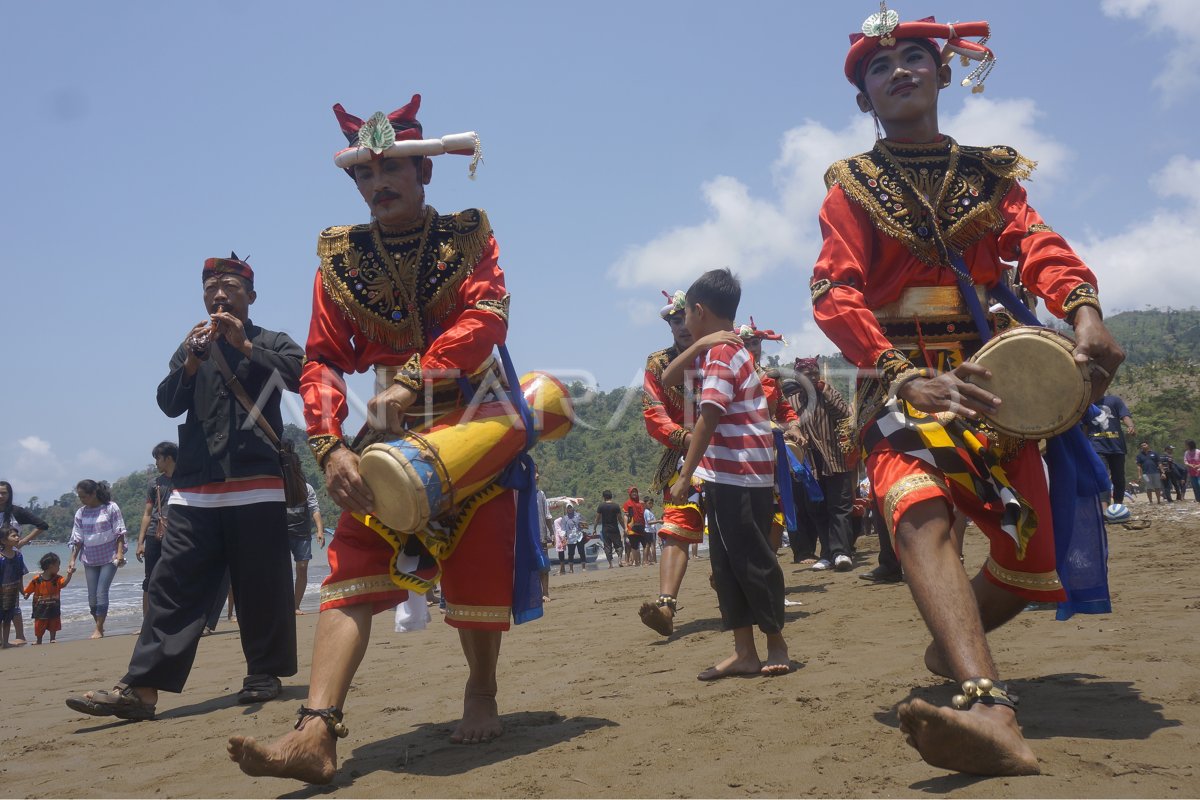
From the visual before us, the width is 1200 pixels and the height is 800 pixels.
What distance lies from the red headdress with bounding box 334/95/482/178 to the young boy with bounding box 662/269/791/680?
5.04 ft

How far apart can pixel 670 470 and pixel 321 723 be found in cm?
423

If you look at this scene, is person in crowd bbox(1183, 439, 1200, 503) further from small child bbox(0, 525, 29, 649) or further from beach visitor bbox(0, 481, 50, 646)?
small child bbox(0, 525, 29, 649)

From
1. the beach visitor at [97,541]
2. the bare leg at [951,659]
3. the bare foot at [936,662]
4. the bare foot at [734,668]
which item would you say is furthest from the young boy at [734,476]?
the beach visitor at [97,541]

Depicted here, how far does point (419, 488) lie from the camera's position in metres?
3.09

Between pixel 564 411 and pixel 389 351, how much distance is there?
2.38 ft

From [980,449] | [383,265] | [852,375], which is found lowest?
[980,449]

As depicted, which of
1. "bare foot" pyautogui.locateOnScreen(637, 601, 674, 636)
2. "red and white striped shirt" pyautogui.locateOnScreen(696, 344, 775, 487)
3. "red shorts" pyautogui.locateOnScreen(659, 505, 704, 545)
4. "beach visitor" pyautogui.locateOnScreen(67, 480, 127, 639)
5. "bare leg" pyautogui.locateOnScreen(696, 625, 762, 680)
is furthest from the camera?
"beach visitor" pyautogui.locateOnScreen(67, 480, 127, 639)

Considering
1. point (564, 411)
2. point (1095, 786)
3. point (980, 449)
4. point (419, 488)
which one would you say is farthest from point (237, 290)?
point (1095, 786)

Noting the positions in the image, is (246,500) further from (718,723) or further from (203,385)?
(718,723)

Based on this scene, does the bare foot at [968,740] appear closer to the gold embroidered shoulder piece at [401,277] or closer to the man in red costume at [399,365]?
the man in red costume at [399,365]

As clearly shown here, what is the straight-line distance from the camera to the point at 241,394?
515 centimetres

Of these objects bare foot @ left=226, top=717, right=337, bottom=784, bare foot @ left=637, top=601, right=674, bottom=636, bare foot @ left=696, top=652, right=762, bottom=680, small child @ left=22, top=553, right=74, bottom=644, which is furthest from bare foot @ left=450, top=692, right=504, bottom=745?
small child @ left=22, top=553, right=74, bottom=644

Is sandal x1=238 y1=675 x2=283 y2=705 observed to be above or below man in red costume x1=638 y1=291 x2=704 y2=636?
below

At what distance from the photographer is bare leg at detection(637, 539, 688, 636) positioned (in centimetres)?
543
